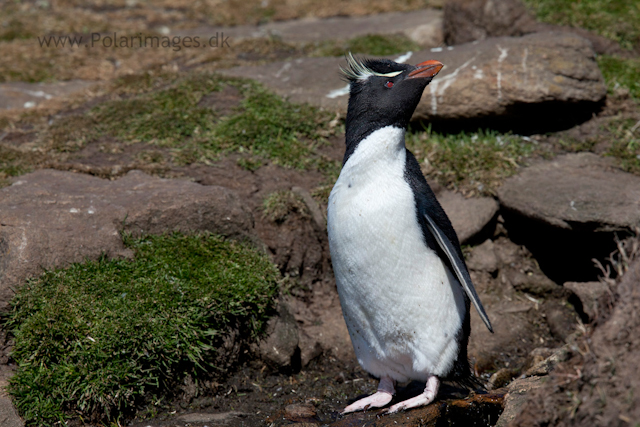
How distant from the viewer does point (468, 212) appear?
4.93 meters

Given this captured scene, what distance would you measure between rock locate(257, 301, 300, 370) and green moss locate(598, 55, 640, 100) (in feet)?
14.1

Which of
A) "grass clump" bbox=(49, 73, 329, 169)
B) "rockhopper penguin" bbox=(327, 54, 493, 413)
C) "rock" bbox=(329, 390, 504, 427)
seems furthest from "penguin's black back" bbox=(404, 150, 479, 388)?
"grass clump" bbox=(49, 73, 329, 169)

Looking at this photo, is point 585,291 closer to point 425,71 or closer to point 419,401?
point 419,401

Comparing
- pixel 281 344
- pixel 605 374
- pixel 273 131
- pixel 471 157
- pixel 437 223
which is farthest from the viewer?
pixel 273 131

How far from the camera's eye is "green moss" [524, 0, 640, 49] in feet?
23.3

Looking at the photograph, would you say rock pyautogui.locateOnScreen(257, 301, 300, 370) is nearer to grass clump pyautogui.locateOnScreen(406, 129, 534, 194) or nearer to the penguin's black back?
the penguin's black back

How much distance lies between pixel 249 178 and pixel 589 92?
3406mm

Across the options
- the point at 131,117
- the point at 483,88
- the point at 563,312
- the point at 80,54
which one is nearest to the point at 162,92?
the point at 131,117

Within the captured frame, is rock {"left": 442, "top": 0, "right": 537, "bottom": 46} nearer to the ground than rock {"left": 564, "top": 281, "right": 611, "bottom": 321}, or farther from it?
farther from it

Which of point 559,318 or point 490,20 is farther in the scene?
point 490,20

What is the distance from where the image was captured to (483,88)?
18.7ft

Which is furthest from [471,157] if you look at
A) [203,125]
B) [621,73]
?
[203,125]

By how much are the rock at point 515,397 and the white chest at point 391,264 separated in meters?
0.39

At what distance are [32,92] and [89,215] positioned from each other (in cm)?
395
